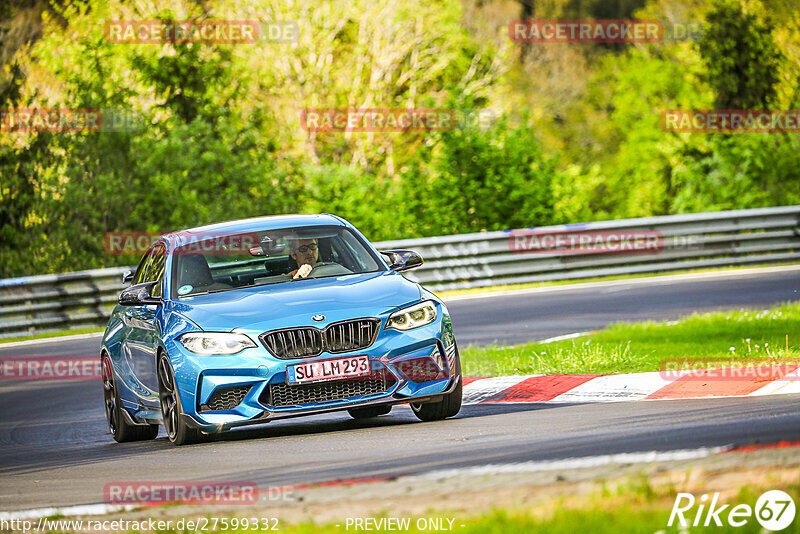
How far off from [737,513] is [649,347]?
7.79 meters

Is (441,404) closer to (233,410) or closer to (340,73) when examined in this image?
(233,410)

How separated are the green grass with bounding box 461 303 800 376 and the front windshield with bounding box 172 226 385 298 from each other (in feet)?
6.51

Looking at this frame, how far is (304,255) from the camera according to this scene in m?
10.5

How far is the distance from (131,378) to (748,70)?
23474 millimetres

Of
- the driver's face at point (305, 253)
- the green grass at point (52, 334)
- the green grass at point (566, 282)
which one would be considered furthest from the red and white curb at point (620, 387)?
the green grass at point (566, 282)

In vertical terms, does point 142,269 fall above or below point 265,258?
below

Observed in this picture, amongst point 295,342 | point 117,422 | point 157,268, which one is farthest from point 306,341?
point 117,422

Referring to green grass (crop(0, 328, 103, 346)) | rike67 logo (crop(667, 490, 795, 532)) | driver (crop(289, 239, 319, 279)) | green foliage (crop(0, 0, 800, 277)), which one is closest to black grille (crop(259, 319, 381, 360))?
driver (crop(289, 239, 319, 279))

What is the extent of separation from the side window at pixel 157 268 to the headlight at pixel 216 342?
1072 mm

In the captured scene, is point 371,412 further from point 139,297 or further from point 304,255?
point 139,297

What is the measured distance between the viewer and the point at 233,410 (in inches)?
361

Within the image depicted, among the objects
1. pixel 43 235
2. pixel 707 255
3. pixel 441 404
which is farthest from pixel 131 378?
pixel 43 235

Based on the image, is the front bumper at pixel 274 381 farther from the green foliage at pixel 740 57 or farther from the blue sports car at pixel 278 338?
the green foliage at pixel 740 57

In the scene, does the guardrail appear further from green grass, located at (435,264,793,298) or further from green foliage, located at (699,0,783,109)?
green foliage, located at (699,0,783,109)
